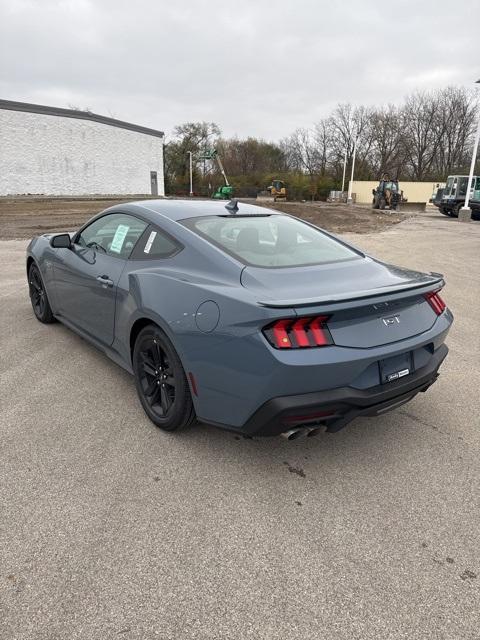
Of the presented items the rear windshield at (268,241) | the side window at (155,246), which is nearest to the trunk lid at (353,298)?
the rear windshield at (268,241)

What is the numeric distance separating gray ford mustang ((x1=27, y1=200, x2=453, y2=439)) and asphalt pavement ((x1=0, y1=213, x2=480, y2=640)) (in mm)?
357

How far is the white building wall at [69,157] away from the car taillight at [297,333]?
39475mm

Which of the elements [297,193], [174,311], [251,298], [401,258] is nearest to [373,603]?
[251,298]

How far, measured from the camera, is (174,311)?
8.71ft

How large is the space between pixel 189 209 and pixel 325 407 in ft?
6.39

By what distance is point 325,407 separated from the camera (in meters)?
2.24

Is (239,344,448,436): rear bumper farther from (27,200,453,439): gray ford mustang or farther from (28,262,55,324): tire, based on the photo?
(28,262,55,324): tire

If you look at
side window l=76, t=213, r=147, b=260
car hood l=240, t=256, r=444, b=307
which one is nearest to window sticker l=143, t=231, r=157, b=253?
side window l=76, t=213, r=147, b=260

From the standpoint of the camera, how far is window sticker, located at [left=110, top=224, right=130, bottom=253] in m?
3.52

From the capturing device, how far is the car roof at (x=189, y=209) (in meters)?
3.36

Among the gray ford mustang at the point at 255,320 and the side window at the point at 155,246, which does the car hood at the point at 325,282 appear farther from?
the side window at the point at 155,246

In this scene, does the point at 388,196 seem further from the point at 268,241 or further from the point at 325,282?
the point at 325,282

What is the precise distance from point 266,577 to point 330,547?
0.35 metres

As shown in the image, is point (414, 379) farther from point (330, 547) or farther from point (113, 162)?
point (113, 162)
